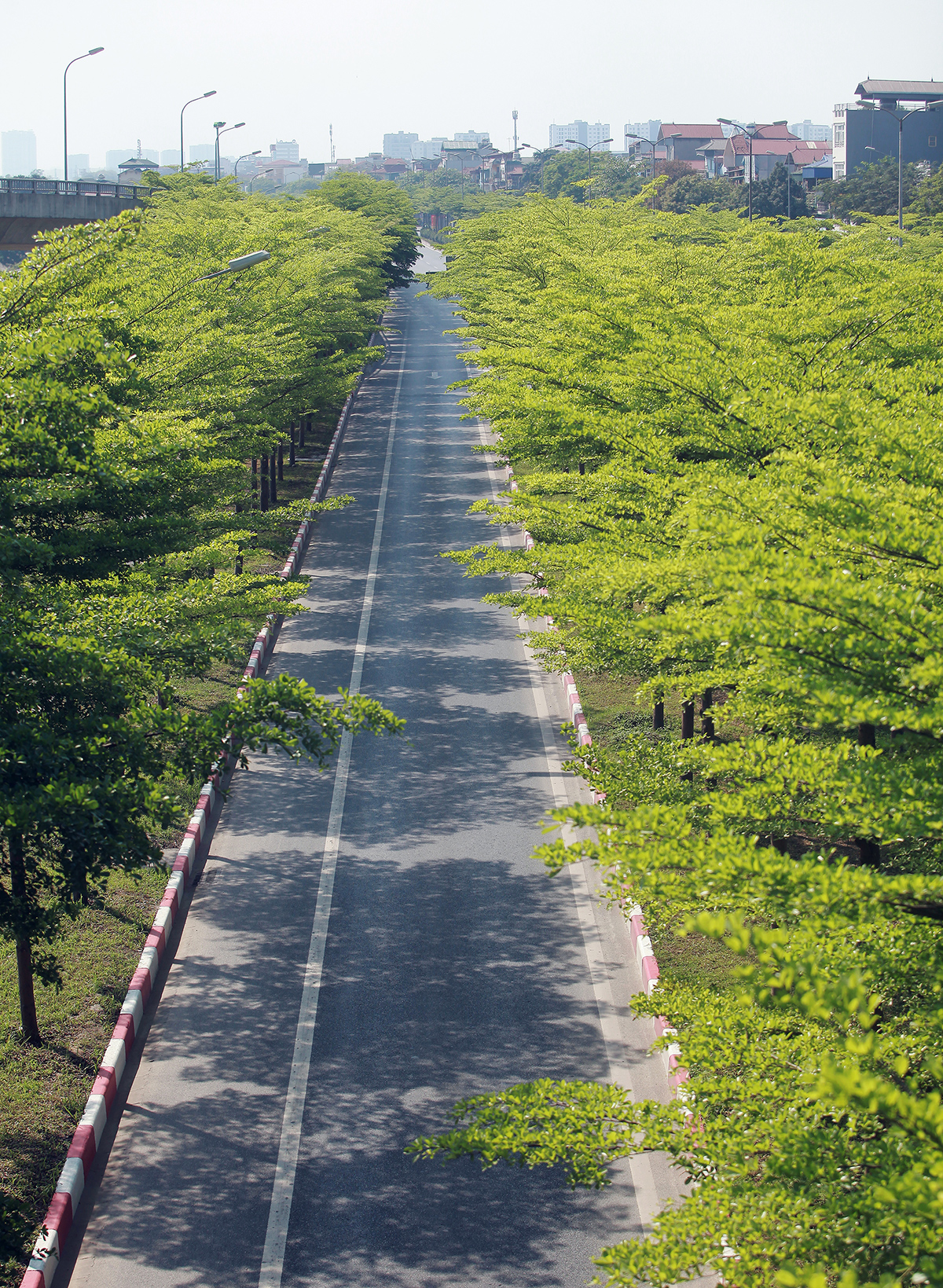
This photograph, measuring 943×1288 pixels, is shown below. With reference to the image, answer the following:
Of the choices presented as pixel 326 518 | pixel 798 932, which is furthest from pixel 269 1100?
pixel 326 518

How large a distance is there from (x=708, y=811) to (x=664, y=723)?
9603 mm

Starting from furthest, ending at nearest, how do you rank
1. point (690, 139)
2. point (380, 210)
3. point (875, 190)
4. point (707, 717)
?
point (690, 139) → point (875, 190) → point (380, 210) → point (707, 717)

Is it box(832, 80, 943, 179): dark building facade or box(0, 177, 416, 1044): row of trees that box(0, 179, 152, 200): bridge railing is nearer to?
box(0, 177, 416, 1044): row of trees

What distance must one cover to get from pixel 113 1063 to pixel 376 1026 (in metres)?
2.76

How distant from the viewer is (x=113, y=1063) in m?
11.4

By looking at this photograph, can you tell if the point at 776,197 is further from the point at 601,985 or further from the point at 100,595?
the point at 100,595

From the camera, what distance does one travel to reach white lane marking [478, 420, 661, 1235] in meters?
10.1

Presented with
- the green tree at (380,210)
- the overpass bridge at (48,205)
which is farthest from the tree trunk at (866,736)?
the green tree at (380,210)

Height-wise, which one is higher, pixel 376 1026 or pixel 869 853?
pixel 869 853

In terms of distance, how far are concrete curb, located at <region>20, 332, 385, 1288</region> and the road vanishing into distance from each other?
232 millimetres

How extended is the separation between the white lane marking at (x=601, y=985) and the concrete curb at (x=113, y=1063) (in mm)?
4889

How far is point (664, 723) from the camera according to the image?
20141mm

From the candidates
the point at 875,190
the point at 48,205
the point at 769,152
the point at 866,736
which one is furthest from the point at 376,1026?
the point at 769,152

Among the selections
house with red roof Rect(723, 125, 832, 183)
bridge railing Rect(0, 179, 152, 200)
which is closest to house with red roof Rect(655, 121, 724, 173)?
house with red roof Rect(723, 125, 832, 183)
